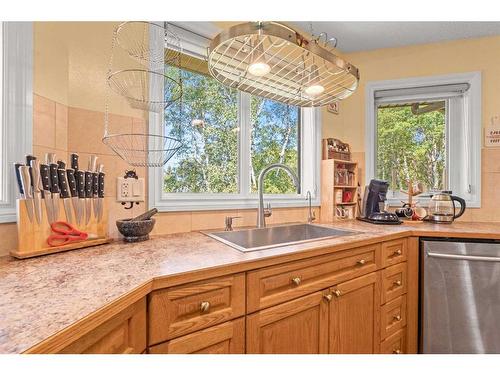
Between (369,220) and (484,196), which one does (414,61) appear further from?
(369,220)

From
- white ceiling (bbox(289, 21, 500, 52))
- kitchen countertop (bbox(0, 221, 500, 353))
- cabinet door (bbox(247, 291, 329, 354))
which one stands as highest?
white ceiling (bbox(289, 21, 500, 52))

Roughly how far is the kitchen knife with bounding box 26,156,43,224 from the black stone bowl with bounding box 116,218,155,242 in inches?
11.3

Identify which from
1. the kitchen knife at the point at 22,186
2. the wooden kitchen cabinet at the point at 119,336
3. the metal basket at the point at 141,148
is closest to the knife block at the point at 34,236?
the kitchen knife at the point at 22,186

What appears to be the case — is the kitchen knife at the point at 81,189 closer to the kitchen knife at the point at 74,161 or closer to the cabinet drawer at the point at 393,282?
the kitchen knife at the point at 74,161

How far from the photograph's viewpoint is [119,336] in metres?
0.67

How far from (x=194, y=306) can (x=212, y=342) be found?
5.6 inches

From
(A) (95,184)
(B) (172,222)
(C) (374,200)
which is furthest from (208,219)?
(C) (374,200)

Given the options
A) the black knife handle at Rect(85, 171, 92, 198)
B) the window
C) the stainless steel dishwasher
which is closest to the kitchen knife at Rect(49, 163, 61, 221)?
the black knife handle at Rect(85, 171, 92, 198)

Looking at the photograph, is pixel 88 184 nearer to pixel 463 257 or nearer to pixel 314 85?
pixel 314 85

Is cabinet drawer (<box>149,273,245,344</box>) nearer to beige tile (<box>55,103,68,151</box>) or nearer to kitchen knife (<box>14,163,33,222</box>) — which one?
kitchen knife (<box>14,163,33,222</box>)

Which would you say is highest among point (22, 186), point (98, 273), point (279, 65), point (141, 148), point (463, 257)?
point (279, 65)

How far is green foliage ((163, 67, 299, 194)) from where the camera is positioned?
5.41ft

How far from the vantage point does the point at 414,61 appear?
2.32 m
